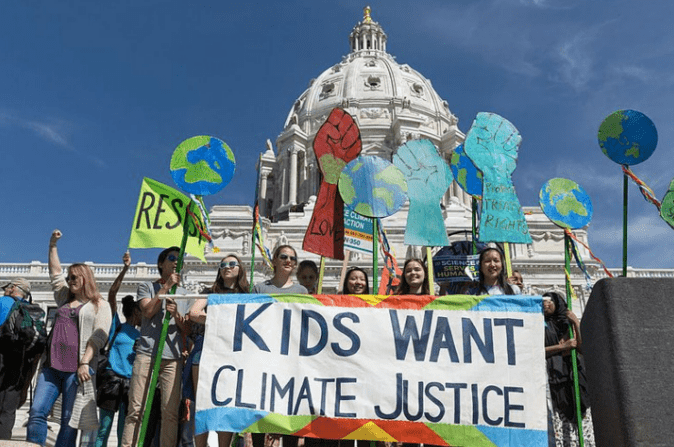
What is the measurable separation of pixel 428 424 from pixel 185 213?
3.29 metres

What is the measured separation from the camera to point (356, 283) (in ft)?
21.2

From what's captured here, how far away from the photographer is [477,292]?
19.9 ft

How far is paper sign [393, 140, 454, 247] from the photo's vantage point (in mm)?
6395

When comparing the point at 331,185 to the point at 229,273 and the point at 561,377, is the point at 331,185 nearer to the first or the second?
the point at 229,273

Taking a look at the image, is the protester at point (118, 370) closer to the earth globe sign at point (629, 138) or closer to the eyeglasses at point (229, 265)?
the eyeglasses at point (229, 265)

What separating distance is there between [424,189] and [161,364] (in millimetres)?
3152

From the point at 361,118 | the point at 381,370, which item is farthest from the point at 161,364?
the point at 361,118

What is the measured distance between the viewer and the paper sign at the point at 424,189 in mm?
6395

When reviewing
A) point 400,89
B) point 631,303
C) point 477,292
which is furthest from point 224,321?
point 400,89

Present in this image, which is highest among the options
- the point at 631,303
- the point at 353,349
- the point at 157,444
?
the point at 631,303

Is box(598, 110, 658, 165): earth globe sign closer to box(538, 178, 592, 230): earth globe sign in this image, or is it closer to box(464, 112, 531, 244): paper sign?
box(538, 178, 592, 230): earth globe sign

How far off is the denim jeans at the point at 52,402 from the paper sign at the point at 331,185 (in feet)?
9.16

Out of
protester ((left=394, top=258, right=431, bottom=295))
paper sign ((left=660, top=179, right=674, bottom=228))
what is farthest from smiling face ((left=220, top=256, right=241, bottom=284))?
paper sign ((left=660, top=179, right=674, bottom=228))

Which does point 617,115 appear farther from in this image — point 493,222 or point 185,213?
point 185,213
